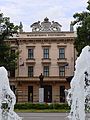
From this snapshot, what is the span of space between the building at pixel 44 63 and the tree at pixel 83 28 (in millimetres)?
19891

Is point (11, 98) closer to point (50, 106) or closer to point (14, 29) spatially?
point (50, 106)

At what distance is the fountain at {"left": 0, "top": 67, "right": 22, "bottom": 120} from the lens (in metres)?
14.2

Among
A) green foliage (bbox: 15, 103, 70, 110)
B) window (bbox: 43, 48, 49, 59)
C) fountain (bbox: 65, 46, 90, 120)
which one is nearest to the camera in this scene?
fountain (bbox: 65, 46, 90, 120)

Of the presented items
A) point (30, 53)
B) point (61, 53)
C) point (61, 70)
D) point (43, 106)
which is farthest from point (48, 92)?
point (43, 106)

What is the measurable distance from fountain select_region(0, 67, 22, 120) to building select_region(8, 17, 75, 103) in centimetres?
5199

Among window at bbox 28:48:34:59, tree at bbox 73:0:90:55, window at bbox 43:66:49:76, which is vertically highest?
tree at bbox 73:0:90:55

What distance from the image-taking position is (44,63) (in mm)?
68875

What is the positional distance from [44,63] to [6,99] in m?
54.1

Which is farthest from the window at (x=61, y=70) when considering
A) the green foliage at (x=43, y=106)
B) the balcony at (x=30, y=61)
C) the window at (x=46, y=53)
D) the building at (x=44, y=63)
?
the green foliage at (x=43, y=106)

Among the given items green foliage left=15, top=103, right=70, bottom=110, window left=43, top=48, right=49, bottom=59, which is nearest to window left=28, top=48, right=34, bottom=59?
window left=43, top=48, right=49, bottom=59

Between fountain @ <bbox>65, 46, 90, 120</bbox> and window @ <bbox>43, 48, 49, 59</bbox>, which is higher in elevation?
fountain @ <bbox>65, 46, 90, 120</bbox>

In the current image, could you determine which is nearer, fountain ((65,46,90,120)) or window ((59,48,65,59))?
fountain ((65,46,90,120))

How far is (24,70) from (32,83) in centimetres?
254

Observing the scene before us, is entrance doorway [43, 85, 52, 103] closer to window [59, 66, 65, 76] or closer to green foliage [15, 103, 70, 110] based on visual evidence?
window [59, 66, 65, 76]
